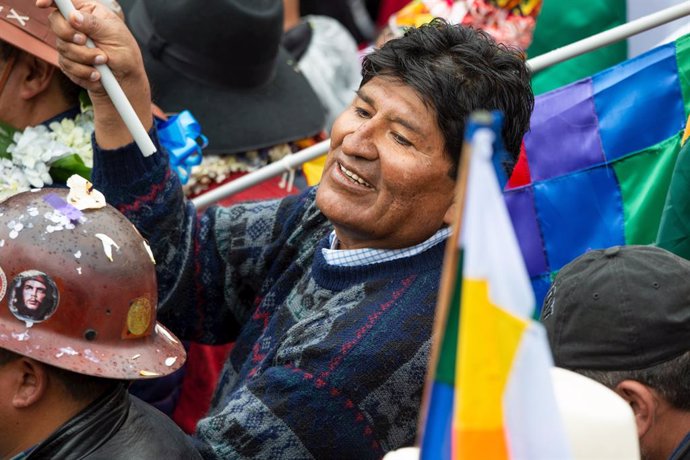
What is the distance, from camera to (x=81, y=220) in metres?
2.71

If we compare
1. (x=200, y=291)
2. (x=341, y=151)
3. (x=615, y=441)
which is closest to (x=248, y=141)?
(x=200, y=291)

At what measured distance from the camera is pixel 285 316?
3.21m

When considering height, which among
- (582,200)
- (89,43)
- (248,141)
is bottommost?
(248,141)

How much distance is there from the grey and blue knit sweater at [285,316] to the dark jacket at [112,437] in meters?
0.21

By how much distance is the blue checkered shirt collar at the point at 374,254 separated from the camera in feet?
10.2

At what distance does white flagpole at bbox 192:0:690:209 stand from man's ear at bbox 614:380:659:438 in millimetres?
1191

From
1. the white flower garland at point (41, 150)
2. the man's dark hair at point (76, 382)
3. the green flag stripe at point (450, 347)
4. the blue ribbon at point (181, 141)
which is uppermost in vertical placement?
the green flag stripe at point (450, 347)

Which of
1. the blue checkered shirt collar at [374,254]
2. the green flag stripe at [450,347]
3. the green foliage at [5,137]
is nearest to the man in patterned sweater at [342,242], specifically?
the blue checkered shirt collar at [374,254]

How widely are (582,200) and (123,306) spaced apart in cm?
160

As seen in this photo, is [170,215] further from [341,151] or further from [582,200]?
[582,200]

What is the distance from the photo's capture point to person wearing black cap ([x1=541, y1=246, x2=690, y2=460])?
2598 mm

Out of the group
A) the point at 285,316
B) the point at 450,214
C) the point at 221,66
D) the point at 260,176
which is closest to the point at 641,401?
the point at 450,214

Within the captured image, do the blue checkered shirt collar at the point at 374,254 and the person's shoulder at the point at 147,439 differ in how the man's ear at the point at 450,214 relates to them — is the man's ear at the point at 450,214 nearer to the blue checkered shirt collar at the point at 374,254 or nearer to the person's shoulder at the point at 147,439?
the blue checkered shirt collar at the point at 374,254

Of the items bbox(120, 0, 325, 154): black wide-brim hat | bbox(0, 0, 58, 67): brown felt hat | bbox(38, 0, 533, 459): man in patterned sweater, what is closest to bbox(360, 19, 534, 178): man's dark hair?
bbox(38, 0, 533, 459): man in patterned sweater
